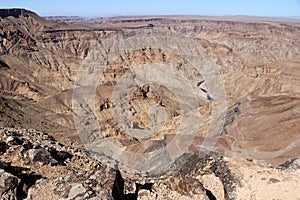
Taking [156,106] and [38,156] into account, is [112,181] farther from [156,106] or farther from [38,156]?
[156,106]

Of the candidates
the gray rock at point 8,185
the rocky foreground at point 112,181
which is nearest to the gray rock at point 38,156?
the rocky foreground at point 112,181

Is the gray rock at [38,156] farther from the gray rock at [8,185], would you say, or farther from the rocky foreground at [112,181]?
the gray rock at [8,185]

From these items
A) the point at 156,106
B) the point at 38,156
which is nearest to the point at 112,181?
the point at 38,156

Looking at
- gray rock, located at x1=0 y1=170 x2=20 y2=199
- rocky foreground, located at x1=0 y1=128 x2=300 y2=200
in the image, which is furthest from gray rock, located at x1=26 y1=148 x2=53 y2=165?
gray rock, located at x1=0 y1=170 x2=20 y2=199

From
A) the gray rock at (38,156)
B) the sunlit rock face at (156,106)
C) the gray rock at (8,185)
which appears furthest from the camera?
the sunlit rock face at (156,106)

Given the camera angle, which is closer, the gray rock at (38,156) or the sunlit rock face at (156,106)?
the gray rock at (38,156)

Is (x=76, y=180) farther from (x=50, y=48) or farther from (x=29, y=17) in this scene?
(x=29, y=17)
